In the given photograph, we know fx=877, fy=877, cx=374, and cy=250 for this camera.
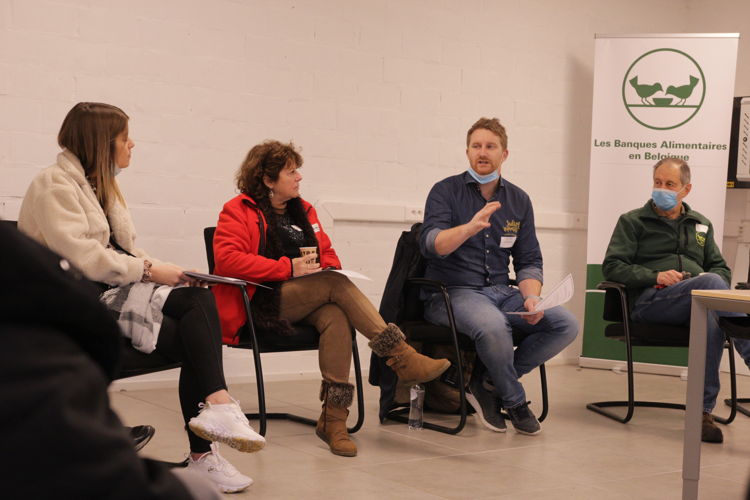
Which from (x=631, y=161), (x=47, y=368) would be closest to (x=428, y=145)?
(x=631, y=161)

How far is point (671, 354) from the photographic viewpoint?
5227 mm

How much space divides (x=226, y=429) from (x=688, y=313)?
214 centimetres

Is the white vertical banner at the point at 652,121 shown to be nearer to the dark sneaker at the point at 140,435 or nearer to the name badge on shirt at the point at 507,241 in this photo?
the name badge on shirt at the point at 507,241

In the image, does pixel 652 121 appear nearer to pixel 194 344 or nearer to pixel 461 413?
pixel 461 413

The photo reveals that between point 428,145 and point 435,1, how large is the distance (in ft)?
2.68

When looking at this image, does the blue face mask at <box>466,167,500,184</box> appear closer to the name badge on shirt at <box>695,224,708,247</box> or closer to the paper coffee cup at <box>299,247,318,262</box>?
the paper coffee cup at <box>299,247,318,262</box>

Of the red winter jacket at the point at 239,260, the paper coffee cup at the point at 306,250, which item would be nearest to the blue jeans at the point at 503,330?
the paper coffee cup at the point at 306,250

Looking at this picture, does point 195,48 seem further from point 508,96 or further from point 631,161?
point 631,161

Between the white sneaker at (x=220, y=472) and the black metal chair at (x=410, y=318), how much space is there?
1.08m

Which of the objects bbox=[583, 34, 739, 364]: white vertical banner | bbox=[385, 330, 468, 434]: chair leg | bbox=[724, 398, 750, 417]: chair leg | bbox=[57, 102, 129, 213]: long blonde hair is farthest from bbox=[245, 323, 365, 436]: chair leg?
bbox=[583, 34, 739, 364]: white vertical banner

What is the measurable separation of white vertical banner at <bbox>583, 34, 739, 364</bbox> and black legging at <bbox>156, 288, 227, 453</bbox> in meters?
3.20

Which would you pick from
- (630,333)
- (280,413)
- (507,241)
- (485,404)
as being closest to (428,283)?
(507,241)

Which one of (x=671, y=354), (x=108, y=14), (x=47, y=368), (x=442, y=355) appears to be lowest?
(x=671, y=354)

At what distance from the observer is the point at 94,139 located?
264 cm
